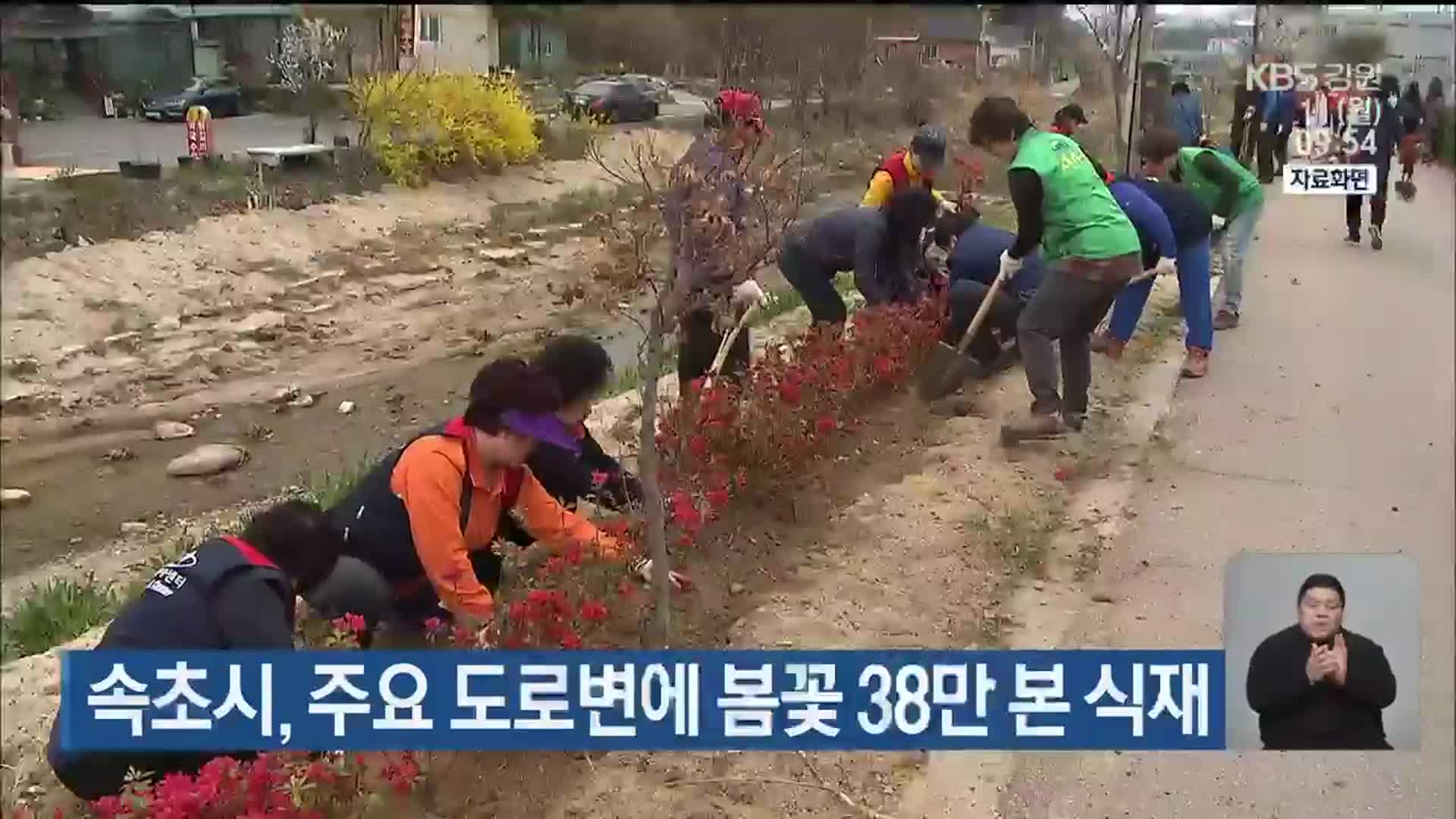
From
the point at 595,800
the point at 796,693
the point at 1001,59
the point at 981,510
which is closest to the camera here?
the point at 796,693

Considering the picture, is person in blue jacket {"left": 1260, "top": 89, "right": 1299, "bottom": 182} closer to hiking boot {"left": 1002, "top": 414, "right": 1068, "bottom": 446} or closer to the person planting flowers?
hiking boot {"left": 1002, "top": 414, "right": 1068, "bottom": 446}

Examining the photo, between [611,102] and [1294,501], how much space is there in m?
2.53

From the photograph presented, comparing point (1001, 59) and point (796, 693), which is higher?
point (1001, 59)

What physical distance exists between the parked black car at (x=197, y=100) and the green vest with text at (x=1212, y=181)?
416 cm

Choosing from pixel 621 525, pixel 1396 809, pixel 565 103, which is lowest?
pixel 1396 809

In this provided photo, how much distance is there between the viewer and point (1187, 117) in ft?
20.6

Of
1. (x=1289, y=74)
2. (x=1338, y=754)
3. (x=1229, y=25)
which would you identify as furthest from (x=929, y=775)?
(x=1289, y=74)

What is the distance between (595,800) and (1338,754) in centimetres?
136

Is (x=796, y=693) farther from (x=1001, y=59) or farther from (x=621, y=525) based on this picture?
(x=1001, y=59)

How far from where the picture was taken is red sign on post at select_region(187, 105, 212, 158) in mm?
3451

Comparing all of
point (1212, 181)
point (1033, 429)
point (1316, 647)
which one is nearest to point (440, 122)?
point (1033, 429)

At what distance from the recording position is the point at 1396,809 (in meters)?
2.64

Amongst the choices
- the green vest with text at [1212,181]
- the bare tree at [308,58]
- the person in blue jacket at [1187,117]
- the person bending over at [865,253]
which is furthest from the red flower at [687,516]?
the green vest with text at [1212,181]

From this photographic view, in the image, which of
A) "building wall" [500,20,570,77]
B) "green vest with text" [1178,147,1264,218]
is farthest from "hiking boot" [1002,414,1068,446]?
"building wall" [500,20,570,77]
